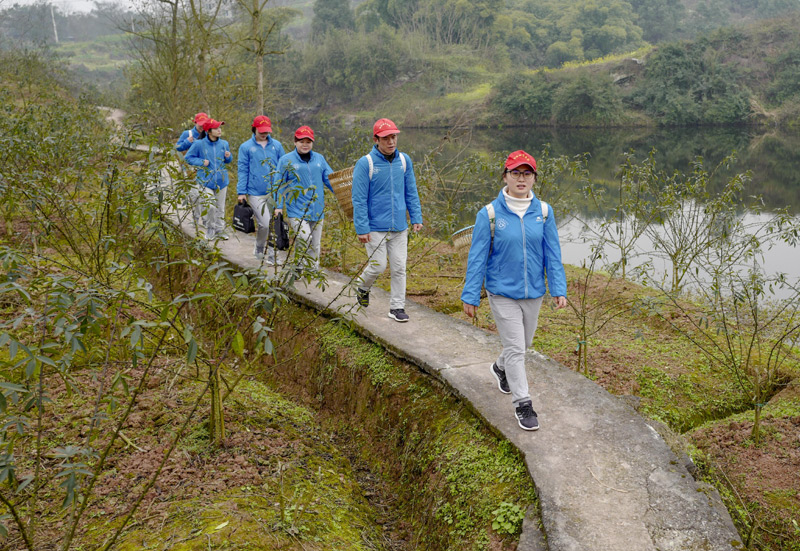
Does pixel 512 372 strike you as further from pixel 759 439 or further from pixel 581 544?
pixel 759 439

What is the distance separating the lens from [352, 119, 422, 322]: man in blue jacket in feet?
18.6

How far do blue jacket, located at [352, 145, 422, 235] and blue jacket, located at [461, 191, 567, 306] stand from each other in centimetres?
173

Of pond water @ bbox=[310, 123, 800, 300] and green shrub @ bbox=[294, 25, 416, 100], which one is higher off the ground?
green shrub @ bbox=[294, 25, 416, 100]

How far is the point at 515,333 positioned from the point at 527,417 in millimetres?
551

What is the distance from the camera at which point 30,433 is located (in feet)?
14.2

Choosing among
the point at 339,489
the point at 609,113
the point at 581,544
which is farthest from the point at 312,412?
the point at 609,113

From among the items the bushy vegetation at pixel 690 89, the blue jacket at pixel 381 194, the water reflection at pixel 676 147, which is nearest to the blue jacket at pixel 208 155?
the blue jacket at pixel 381 194

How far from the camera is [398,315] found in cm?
621

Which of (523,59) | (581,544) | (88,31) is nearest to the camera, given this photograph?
(581,544)

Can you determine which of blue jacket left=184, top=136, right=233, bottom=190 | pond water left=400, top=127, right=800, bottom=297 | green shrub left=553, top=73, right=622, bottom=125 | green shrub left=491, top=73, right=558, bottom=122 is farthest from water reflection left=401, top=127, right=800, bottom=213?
blue jacket left=184, top=136, right=233, bottom=190

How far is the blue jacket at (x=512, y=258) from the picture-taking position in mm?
→ 4133

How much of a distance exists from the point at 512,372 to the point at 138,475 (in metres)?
2.47

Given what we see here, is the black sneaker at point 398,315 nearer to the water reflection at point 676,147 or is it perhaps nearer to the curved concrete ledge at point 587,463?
the curved concrete ledge at point 587,463

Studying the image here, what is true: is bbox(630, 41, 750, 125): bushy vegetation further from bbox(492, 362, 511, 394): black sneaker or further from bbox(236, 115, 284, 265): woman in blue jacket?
bbox(492, 362, 511, 394): black sneaker
